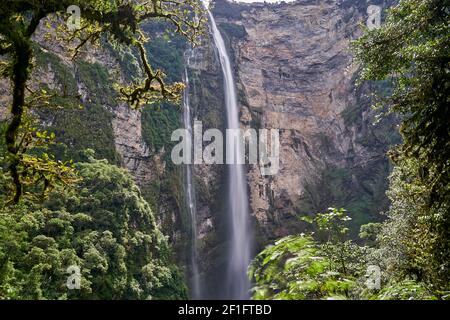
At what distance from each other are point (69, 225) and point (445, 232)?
1305 centimetres

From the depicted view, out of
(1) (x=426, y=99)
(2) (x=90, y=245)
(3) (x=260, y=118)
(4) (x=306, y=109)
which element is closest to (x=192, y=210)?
(3) (x=260, y=118)

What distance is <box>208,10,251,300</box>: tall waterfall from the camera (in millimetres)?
28547

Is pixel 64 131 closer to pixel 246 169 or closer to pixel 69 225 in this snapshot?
pixel 69 225

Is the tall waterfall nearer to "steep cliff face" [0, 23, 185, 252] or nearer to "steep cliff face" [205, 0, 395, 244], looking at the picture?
"steep cliff face" [205, 0, 395, 244]

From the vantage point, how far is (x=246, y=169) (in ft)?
112

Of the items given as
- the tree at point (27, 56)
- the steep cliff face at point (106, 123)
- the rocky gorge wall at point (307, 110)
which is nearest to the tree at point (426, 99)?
the tree at point (27, 56)

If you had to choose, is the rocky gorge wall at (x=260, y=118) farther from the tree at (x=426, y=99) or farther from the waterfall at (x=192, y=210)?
the tree at (x=426, y=99)

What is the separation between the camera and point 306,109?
40.3 m

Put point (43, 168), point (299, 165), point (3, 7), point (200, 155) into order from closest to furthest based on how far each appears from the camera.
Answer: point (3, 7) → point (43, 168) → point (200, 155) → point (299, 165)

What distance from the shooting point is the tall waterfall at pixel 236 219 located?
28547 millimetres

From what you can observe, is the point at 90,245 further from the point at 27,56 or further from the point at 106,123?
the point at 106,123

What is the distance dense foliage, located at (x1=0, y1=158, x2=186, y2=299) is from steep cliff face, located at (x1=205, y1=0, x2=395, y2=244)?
50.1 feet

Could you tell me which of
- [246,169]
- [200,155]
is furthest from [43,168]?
[246,169]

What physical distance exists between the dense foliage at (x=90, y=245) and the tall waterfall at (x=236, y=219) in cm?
935
